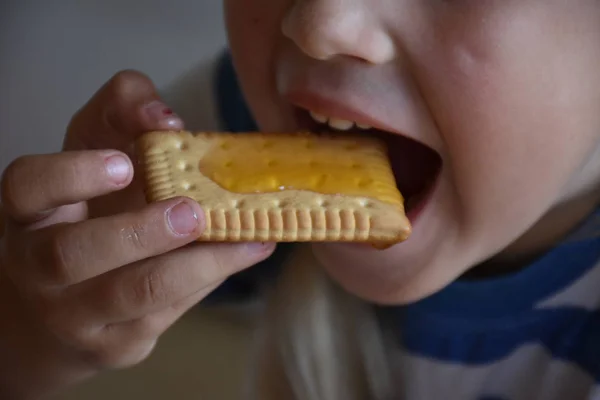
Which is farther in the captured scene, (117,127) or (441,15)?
(117,127)

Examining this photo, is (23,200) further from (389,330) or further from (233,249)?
(389,330)

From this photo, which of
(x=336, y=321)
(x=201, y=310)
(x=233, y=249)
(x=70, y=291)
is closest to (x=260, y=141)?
(x=233, y=249)

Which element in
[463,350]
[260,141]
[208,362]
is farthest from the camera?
[208,362]

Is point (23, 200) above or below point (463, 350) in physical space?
above

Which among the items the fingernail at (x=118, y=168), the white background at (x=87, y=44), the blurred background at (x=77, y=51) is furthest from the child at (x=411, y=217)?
the white background at (x=87, y=44)

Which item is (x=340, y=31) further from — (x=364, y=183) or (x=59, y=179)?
(x=59, y=179)

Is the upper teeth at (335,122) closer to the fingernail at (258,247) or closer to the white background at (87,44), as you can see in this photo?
the fingernail at (258,247)

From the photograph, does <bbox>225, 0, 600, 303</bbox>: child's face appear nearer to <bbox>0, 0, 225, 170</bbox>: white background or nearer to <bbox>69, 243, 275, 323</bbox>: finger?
<bbox>69, 243, 275, 323</bbox>: finger

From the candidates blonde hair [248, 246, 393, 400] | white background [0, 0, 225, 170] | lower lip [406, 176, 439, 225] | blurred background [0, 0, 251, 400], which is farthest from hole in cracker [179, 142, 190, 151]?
white background [0, 0, 225, 170]
